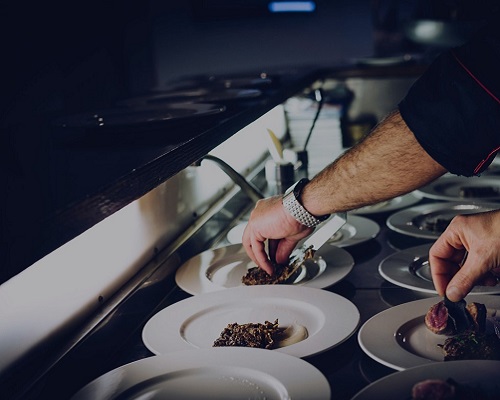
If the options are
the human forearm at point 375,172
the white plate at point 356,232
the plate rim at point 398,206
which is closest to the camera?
the human forearm at point 375,172

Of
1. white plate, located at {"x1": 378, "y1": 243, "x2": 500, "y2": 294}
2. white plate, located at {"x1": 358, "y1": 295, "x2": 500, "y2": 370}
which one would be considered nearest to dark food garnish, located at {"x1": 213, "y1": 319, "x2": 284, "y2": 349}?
white plate, located at {"x1": 358, "y1": 295, "x2": 500, "y2": 370}

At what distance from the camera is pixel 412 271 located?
174cm

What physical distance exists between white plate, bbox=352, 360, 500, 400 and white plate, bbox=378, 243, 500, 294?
0.43m

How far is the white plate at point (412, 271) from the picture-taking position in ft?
5.26

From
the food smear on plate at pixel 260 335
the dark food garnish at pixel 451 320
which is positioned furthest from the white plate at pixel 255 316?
the dark food garnish at pixel 451 320

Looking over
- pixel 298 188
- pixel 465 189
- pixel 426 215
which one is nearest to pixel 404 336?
pixel 298 188

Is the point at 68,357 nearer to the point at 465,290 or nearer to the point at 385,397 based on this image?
the point at 385,397

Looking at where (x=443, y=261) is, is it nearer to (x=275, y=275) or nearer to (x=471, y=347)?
(x=471, y=347)

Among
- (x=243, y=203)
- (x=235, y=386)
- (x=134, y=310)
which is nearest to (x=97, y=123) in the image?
(x=134, y=310)

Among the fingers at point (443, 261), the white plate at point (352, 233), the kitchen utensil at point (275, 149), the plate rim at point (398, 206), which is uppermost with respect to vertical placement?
the kitchen utensil at point (275, 149)

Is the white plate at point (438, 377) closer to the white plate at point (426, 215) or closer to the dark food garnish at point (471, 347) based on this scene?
the dark food garnish at point (471, 347)

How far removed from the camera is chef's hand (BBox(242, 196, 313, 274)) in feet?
5.87

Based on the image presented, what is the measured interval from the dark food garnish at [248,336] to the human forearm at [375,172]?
478 mm

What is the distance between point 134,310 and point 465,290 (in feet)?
2.41
